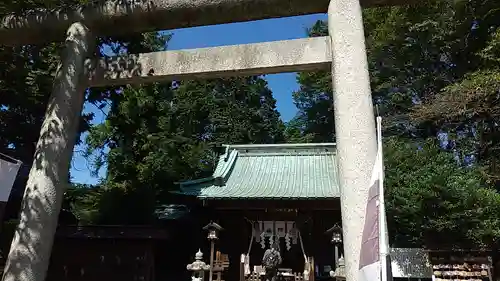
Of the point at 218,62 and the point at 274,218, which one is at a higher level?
the point at 218,62

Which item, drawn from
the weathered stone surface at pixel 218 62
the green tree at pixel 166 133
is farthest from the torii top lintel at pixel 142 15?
the green tree at pixel 166 133

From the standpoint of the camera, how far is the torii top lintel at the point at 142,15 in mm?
4133

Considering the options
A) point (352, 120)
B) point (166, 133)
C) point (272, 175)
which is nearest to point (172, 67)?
point (352, 120)

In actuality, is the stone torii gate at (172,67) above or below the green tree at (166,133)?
below

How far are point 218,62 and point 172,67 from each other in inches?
19.8

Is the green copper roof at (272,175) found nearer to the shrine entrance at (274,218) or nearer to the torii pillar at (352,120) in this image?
the shrine entrance at (274,218)

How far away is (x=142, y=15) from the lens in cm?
434

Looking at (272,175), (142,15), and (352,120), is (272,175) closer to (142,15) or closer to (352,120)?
(142,15)

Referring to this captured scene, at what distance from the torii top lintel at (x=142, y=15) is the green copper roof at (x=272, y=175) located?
6.22m

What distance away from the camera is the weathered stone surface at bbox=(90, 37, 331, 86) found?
3.89m

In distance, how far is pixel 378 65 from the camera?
2223cm

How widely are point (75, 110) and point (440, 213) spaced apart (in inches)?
427

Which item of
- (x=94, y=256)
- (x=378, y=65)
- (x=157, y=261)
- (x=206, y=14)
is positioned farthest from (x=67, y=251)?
(x=378, y=65)

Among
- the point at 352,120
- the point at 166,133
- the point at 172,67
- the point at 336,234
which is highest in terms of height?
the point at 166,133
